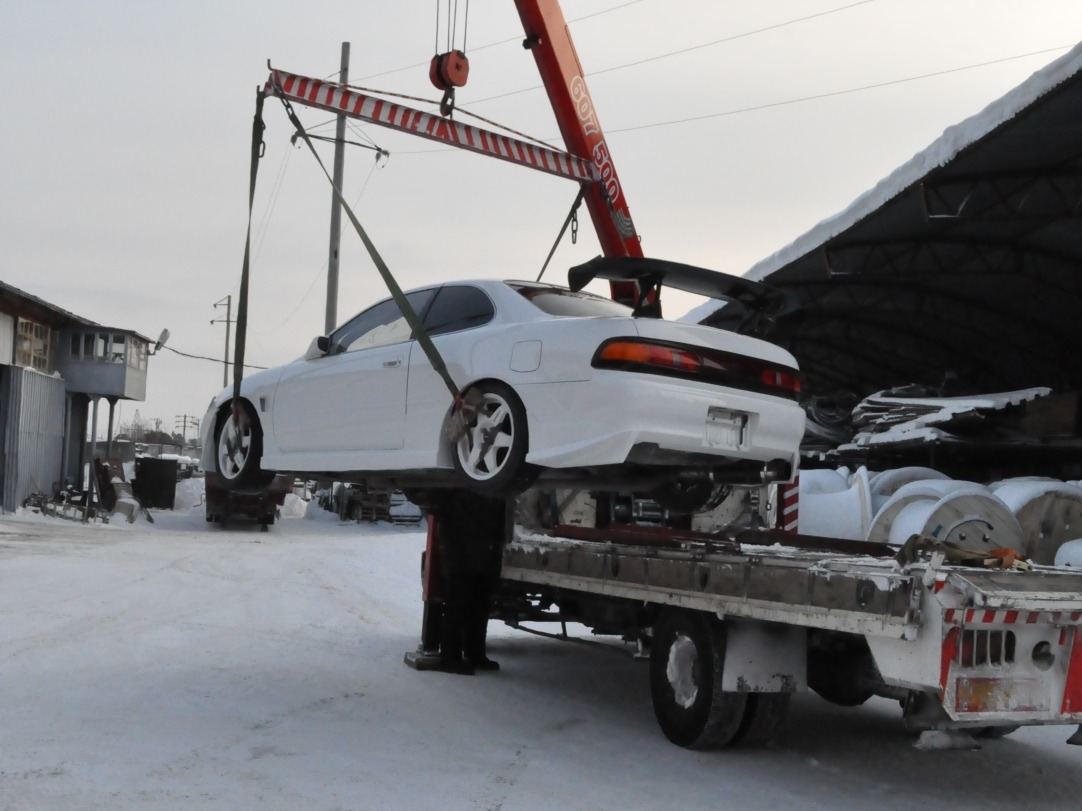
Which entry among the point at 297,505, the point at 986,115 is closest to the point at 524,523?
the point at 986,115

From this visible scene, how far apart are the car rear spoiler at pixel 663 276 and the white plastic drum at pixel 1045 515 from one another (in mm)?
5305

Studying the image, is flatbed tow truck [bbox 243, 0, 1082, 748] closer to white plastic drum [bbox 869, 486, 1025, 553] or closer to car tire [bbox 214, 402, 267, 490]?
white plastic drum [bbox 869, 486, 1025, 553]

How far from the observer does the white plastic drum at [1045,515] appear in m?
10.0

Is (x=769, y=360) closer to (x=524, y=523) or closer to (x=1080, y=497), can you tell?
(x=524, y=523)

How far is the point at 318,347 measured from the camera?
711 cm

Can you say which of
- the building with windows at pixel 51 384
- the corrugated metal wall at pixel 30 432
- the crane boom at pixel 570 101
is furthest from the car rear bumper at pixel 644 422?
the corrugated metal wall at pixel 30 432

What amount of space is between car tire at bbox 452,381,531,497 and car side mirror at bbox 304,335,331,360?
1.55 metres

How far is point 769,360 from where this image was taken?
19.3 ft

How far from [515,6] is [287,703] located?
28.0 ft

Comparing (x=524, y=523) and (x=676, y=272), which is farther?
(x=524, y=523)

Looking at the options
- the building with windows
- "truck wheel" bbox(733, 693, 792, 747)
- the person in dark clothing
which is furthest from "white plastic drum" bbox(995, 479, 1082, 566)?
the building with windows

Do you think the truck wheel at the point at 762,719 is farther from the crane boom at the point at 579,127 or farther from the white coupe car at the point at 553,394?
the crane boom at the point at 579,127

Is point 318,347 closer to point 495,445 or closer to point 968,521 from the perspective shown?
point 495,445

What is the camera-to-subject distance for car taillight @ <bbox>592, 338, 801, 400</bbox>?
209 inches
